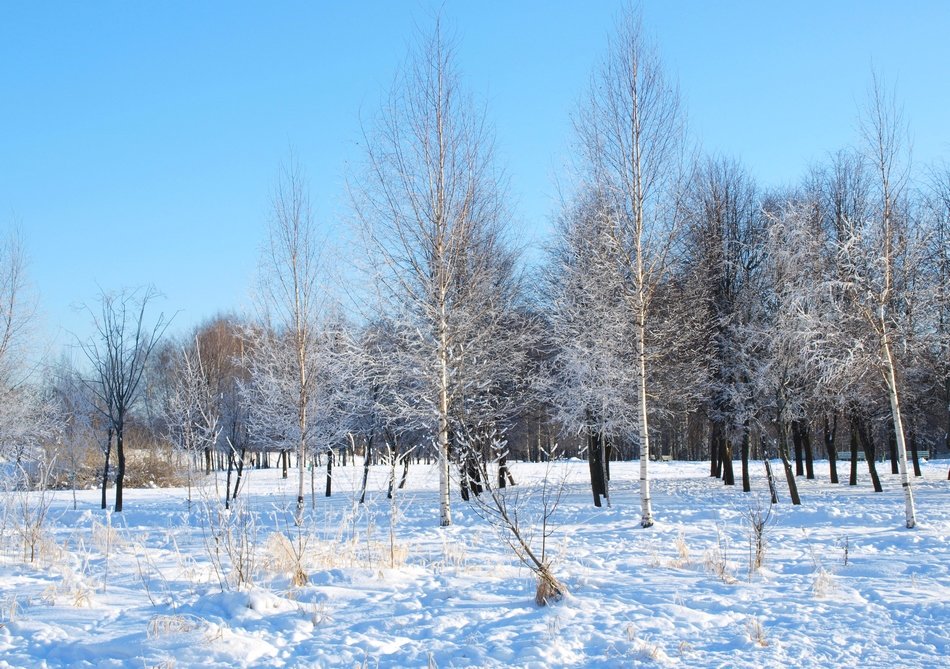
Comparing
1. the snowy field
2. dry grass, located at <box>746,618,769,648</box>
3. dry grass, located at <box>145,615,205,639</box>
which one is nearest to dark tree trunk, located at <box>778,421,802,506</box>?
the snowy field

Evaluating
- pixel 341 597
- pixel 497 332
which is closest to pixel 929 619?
pixel 341 597

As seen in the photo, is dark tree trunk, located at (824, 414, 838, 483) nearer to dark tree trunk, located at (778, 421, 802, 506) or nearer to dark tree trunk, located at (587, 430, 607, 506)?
dark tree trunk, located at (778, 421, 802, 506)

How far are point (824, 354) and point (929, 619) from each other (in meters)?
9.45

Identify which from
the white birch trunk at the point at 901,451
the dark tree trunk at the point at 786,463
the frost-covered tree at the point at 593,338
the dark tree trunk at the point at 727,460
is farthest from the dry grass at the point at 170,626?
the dark tree trunk at the point at 727,460

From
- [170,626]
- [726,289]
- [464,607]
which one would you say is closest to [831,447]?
[726,289]

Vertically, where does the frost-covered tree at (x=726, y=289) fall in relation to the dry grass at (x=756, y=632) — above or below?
above

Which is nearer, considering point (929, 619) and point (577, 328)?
point (929, 619)

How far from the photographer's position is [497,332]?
18719 millimetres

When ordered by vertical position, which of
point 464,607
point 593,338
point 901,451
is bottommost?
point 464,607

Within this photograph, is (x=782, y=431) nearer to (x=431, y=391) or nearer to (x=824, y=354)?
(x=824, y=354)

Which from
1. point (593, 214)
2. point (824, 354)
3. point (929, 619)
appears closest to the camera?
point (929, 619)

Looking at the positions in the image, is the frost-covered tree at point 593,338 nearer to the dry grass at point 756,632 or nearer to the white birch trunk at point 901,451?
the white birch trunk at point 901,451

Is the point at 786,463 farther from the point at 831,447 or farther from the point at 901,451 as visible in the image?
the point at 831,447

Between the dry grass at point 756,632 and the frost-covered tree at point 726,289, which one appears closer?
the dry grass at point 756,632
